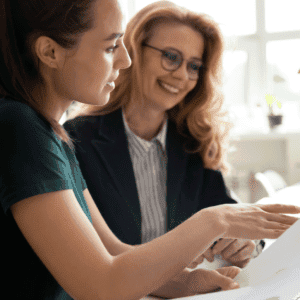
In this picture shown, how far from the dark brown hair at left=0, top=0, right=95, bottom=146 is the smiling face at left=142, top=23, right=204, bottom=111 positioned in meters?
0.70

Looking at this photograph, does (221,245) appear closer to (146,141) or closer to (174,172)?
(174,172)

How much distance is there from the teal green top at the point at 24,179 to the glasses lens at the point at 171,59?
781 millimetres

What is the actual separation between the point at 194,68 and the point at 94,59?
75 cm

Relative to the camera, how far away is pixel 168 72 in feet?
4.62

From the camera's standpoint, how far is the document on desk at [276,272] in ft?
1.95

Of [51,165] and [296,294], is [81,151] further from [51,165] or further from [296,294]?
[296,294]

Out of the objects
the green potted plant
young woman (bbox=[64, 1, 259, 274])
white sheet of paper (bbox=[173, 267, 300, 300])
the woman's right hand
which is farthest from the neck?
the green potted plant

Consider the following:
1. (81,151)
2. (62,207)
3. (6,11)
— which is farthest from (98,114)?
(62,207)

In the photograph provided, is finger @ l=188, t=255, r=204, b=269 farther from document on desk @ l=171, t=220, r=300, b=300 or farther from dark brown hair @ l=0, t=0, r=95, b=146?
dark brown hair @ l=0, t=0, r=95, b=146

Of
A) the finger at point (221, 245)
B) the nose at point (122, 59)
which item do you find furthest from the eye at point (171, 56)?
the finger at point (221, 245)

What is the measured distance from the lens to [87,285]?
598mm

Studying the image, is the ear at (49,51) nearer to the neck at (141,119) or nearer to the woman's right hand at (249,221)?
the woman's right hand at (249,221)

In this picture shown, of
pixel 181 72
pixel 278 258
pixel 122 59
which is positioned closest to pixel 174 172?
pixel 181 72

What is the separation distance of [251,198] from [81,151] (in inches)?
91.9
